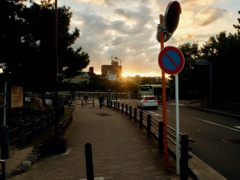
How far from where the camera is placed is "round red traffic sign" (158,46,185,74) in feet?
17.2

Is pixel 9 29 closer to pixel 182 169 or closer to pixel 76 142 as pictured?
pixel 76 142

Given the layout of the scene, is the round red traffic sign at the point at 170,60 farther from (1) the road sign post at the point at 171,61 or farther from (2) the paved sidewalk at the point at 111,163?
(2) the paved sidewalk at the point at 111,163

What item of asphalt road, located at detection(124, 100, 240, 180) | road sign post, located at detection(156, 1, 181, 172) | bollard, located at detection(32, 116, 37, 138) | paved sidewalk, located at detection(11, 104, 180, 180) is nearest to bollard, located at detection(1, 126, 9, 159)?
paved sidewalk, located at detection(11, 104, 180, 180)

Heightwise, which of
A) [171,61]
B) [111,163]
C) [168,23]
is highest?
[168,23]

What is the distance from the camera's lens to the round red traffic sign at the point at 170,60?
5.23 meters

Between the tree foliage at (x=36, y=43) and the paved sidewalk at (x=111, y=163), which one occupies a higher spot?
the tree foliage at (x=36, y=43)

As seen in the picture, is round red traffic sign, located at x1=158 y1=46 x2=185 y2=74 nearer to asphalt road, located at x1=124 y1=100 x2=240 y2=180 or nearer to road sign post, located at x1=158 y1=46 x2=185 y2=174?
road sign post, located at x1=158 y1=46 x2=185 y2=174

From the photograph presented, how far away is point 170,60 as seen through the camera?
5.30 metres

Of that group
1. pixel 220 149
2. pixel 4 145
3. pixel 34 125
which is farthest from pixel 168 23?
pixel 34 125

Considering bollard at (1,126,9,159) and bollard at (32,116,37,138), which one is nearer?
bollard at (1,126,9,159)

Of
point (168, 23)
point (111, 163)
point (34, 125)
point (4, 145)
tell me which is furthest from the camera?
point (34, 125)

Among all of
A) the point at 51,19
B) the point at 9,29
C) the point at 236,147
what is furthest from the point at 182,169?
the point at 51,19

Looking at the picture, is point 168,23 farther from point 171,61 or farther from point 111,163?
point 111,163

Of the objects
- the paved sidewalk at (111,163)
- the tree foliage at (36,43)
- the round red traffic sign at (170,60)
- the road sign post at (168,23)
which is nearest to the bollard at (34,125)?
the paved sidewalk at (111,163)
